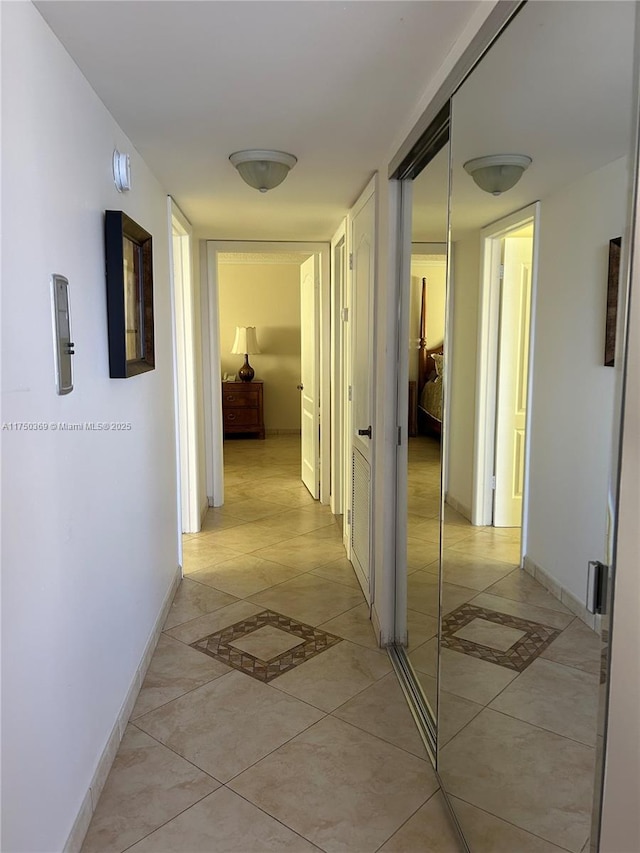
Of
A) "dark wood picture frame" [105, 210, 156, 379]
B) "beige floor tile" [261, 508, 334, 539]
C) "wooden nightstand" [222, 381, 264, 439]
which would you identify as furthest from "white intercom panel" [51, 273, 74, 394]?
"wooden nightstand" [222, 381, 264, 439]

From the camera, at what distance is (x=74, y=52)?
1660mm

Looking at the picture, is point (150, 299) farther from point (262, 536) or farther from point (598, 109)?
point (262, 536)

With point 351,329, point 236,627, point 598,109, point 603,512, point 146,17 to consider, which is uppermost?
point 146,17

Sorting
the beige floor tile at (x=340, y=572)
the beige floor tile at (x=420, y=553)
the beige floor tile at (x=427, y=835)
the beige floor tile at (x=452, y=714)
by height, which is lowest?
the beige floor tile at (x=340, y=572)

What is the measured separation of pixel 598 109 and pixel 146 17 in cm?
106

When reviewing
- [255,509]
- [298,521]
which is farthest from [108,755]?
[255,509]

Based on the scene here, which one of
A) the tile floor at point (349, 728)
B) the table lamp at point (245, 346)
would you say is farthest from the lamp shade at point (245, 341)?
the tile floor at point (349, 728)

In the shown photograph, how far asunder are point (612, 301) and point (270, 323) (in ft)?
25.2

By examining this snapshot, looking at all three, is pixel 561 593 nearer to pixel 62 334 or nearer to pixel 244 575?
pixel 62 334

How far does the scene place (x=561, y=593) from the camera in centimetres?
122

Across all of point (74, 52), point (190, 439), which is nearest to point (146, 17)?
point (74, 52)

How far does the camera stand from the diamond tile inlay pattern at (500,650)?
1.31 metres

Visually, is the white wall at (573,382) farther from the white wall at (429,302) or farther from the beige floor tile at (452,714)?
the white wall at (429,302)

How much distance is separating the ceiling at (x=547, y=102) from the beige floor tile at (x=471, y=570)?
0.87 metres
